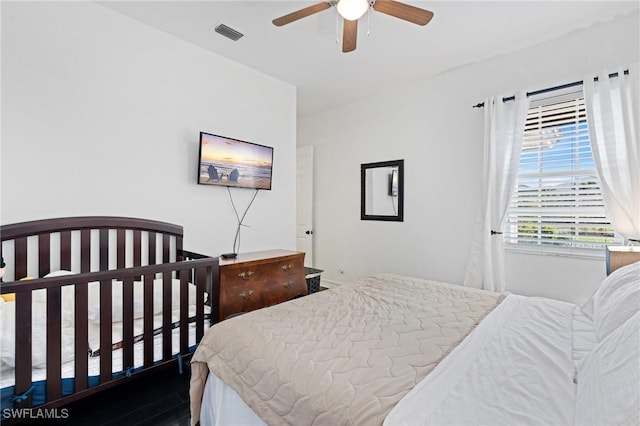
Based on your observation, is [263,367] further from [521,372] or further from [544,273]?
[544,273]

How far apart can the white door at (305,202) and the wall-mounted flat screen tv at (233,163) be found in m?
1.50

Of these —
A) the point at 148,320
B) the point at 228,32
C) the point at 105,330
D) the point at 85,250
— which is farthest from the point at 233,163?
the point at 105,330

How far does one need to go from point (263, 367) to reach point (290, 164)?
2672 mm

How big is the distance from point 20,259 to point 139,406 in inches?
45.3

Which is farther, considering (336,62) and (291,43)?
(336,62)

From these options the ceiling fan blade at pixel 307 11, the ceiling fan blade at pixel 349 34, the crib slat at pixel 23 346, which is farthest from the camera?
the ceiling fan blade at pixel 349 34

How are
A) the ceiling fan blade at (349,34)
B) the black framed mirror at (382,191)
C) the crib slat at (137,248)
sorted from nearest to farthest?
the ceiling fan blade at (349,34) → the crib slat at (137,248) → the black framed mirror at (382,191)

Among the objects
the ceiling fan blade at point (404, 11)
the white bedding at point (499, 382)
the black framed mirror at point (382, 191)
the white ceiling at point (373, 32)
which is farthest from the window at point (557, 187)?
the ceiling fan blade at point (404, 11)

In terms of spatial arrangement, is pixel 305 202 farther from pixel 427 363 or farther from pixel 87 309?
pixel 427 363

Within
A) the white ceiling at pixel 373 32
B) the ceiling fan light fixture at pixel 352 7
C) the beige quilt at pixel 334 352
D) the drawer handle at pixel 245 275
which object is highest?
the white ceiling at pixel 373 32

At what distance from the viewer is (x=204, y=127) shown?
2805 millimetres

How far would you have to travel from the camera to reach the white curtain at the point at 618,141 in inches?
86.5

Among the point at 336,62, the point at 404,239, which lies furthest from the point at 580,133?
the point at 336,62

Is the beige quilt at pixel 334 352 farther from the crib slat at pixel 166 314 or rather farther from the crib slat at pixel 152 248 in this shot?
the crib slat at pixel 152 248
